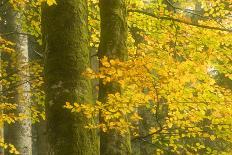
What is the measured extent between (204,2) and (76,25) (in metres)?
5.10

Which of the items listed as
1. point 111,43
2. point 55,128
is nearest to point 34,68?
point 111,43

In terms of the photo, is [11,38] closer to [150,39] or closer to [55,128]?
[150,39]

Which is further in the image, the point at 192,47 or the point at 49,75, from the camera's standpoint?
the point at 192,47

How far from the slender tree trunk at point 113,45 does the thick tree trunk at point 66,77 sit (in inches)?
25.4

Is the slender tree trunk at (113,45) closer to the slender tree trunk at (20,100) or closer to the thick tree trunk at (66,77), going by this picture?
the thick tree trunk at (66,77)

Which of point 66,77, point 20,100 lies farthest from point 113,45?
point 20,100

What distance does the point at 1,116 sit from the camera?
674 centimetres

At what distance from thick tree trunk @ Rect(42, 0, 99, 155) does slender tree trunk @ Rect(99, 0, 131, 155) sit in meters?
0.65

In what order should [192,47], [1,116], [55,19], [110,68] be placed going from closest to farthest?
[55,19] < [110,68] < [1,116] < [192,47]

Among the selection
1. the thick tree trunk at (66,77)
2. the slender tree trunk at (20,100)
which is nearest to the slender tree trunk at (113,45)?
the thick tree trunk at (66,77)

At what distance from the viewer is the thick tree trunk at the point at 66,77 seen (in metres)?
3.82

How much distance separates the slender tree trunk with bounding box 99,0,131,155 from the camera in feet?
15.5

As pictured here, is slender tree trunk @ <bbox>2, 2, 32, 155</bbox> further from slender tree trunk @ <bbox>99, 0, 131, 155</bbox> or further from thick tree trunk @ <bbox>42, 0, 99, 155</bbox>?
thick tree trunk @ <bbox>42, 0, 99, 155</bbox>

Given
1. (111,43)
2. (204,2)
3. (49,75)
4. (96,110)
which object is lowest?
(96,110)
